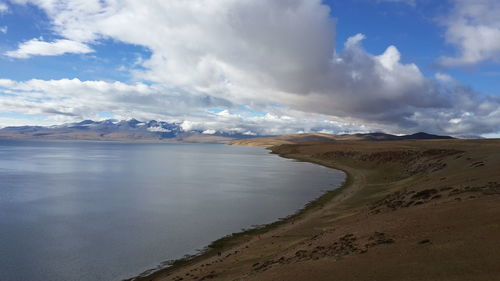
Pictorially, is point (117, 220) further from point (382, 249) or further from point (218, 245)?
point (382, 249)

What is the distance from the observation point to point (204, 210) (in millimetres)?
46156

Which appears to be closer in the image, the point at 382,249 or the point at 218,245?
the point at 382,249

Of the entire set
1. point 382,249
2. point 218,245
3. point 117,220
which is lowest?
point 117,220

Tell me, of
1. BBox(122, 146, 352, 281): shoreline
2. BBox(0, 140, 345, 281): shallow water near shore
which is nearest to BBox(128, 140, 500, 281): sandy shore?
BBox(122, 146, 352, 281): shoreline

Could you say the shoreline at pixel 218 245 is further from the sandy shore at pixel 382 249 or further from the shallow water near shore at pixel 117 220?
the shallow water near shore at pixel 117 220

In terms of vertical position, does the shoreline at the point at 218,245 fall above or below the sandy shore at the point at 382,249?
below

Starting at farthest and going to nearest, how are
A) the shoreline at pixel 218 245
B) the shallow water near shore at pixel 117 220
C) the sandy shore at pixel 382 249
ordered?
1. the shallow water near shore at pixel 117 220
2. the shoreline at pixel 218 245
3. the sandy shore at pixel 382 249

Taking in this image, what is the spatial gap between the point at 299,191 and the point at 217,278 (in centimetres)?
4471


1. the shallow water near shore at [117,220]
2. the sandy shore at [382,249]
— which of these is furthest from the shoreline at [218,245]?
the shallow water near shore at [117,220]

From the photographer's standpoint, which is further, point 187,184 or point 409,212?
point 187,184

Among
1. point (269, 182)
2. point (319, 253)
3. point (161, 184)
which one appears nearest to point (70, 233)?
point (319, 253)

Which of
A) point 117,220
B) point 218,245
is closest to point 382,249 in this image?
point 218,245

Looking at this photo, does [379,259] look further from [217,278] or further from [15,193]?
[15,193]

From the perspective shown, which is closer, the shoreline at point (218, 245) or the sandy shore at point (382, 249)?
the sandy shore at point (382, 249)
